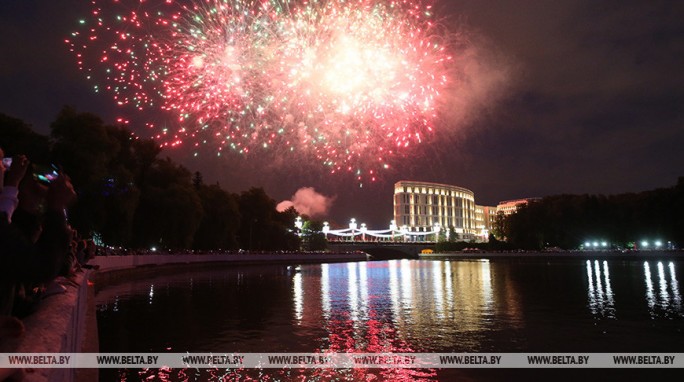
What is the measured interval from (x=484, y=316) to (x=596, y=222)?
98.3 metres

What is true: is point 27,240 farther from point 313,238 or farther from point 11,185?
point 313,238

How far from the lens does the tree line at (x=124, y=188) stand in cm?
4044

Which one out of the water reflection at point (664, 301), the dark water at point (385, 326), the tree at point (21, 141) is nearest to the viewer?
the dark water at point (385, 326)

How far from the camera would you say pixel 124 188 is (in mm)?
45156

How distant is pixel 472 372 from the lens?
10141 millimetres

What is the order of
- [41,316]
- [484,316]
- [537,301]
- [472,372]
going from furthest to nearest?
[537,301] → [484,316] → [472,372] → [41,316]

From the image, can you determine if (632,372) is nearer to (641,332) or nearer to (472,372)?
(472,372)

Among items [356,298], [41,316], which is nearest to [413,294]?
[356,298]

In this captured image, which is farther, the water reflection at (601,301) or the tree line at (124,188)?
the tree line at (124,188)

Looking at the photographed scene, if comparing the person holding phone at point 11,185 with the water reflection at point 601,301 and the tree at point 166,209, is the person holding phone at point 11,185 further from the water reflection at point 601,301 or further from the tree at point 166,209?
the tree at point 166,209

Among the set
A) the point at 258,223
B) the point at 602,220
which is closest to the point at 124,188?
the point at 258,223

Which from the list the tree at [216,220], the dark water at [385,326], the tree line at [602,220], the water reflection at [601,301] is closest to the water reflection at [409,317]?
the dark water at [385,326]

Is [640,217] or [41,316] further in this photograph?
[640,217]

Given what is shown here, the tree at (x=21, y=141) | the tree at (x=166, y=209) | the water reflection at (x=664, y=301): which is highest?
the tree at (x=21, y=141)
